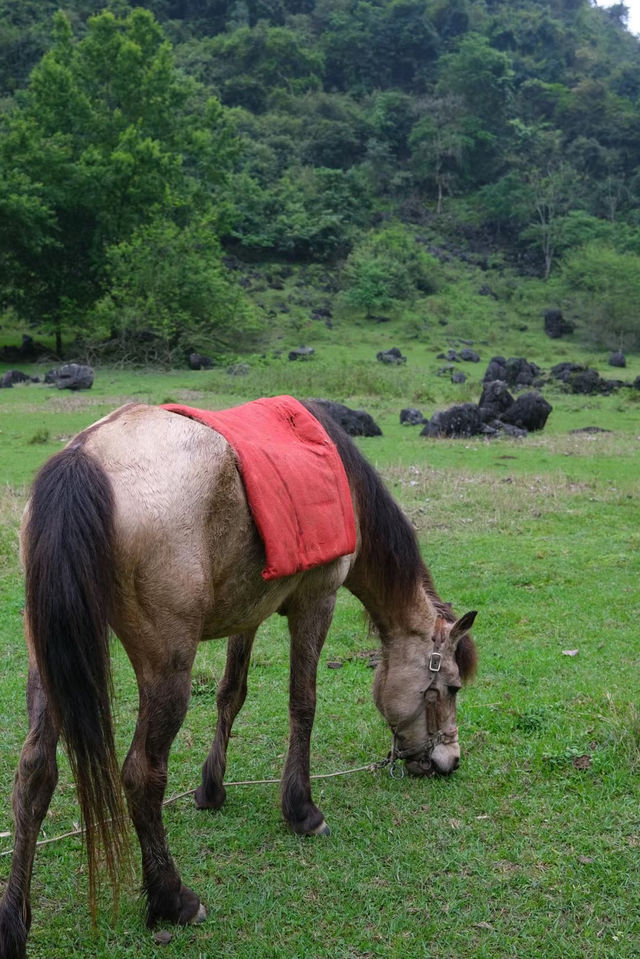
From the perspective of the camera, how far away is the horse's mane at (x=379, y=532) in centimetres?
421

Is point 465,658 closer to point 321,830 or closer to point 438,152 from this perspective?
point 321,830

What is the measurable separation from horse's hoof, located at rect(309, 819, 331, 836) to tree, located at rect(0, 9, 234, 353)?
27.4m

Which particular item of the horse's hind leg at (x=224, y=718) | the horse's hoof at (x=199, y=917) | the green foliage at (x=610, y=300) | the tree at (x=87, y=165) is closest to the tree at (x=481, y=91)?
the green foliage at (x=610, y=300)

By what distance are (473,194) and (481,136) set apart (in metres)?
4.21

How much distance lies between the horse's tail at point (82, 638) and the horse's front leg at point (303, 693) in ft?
4.08

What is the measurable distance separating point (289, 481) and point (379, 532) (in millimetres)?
837

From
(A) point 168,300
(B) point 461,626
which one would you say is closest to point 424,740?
(B) point 461,626

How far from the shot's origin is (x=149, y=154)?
97.1 ft

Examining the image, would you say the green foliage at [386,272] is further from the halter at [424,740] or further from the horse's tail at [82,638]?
the horse's tail at [82,638]

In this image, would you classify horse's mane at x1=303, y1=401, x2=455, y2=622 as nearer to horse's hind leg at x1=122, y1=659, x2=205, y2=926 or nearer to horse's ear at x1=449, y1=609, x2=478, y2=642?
horse's ear at x1=449, y1=609, x2=478, y2=642

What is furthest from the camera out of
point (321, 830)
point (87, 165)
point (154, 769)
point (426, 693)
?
point (87, 165)

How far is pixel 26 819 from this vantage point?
9.76ft

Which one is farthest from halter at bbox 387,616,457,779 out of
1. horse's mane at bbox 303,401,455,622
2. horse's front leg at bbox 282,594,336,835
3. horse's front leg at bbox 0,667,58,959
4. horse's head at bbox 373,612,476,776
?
horse's front leg at bbox 0,667,58,959

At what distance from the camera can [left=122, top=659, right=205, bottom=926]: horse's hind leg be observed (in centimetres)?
308
